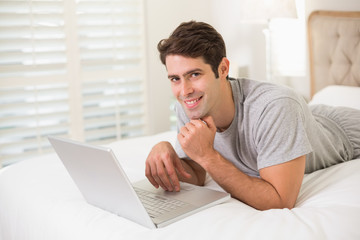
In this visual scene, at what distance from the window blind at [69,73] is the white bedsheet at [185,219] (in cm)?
127

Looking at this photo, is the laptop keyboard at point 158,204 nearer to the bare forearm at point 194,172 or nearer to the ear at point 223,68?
the bare forearm at point 194,172

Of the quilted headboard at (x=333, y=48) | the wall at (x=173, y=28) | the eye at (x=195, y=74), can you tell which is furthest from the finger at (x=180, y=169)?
the wall at (x=173, y=28)

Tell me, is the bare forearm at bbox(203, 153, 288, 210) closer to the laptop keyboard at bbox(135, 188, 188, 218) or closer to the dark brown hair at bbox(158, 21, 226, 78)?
the laptop keyboard at bbox(135, 188, 188, 218)

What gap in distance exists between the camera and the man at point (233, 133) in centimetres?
134

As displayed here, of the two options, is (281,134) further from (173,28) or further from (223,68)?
(173,28)

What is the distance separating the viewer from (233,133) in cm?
157

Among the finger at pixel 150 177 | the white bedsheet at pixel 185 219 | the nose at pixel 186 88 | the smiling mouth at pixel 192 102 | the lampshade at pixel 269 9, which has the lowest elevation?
the white bedsheet at pixel 185 219

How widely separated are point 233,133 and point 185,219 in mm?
474

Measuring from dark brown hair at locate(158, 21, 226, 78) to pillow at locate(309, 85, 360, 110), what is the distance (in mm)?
1111

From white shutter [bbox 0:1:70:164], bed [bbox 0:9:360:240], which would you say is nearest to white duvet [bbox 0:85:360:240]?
bed [bbox 0:9:360:240]

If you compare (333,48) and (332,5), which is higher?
(332,5)

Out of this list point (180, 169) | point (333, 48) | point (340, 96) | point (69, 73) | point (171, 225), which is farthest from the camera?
point (69, 73)

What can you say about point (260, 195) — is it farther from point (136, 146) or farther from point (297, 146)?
point (136, 146)

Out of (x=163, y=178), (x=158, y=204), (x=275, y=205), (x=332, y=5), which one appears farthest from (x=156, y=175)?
(x=332, y=5)
